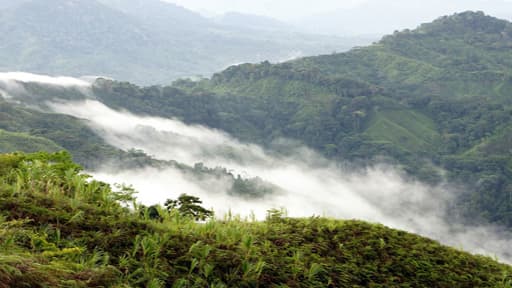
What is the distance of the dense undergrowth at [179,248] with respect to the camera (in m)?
5.67

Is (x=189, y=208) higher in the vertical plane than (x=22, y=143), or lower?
higher

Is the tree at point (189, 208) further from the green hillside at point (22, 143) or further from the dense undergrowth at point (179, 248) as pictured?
the green hillside at point (22, 143)

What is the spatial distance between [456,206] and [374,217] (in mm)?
28455

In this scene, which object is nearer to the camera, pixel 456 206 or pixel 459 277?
pixel 459 277

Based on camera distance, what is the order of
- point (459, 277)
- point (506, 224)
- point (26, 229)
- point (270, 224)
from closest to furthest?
1. point (26, 229)
2. point (459, 277)
3. point (270, 224)
4. point (506, 224)

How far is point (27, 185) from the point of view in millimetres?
7391

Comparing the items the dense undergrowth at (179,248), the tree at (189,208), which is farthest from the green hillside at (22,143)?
the dense undergrowth at (179,248)

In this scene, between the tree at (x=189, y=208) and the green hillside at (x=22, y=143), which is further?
the green hillside at (x=22, y=143)

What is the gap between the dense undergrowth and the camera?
567cm

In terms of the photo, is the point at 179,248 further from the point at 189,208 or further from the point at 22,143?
the point at 22,143

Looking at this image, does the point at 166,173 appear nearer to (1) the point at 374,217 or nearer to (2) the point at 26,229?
(1) the point at 374,217

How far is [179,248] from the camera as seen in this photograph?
6551mm

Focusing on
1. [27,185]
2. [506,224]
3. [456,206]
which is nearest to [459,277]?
[27,185]

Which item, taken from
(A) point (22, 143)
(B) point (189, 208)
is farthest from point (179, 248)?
(A) point (22, 143)
